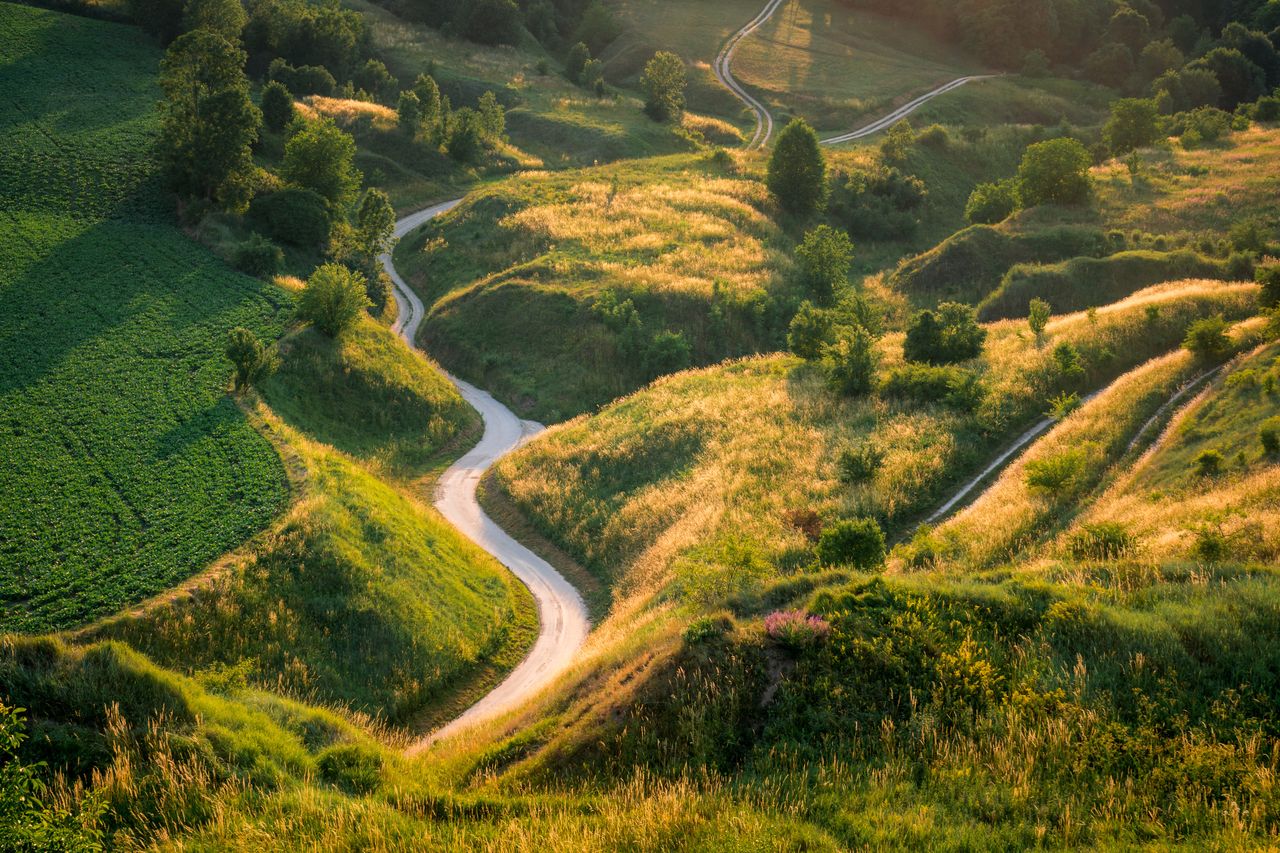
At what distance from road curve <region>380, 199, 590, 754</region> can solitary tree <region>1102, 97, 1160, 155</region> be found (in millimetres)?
72531

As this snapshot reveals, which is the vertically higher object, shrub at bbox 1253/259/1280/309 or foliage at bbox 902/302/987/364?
shrub at bbox 1253/259/1280/309

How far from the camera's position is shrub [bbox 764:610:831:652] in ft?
53.1

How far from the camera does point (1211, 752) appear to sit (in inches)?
479

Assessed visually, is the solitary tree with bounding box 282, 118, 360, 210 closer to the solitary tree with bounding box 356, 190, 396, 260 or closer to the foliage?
the solitary tree with bounding box 356, 190, 396, 260

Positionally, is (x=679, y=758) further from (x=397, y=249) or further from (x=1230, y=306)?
(x=397, y=249)

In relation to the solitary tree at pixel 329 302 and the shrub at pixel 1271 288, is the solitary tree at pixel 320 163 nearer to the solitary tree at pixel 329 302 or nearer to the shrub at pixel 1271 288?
the solitary tree at pixel 329 302

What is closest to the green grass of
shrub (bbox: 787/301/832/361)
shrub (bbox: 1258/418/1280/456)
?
shrub (bbox: 787/301/832/361)

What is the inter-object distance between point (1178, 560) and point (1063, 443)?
12732 mm

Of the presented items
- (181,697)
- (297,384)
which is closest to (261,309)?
(297,384)

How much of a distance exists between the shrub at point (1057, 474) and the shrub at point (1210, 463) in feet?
12.5

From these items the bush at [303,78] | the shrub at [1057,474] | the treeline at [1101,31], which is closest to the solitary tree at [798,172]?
the bush at [303,78]

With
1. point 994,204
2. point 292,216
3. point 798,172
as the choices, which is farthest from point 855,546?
point 798,172

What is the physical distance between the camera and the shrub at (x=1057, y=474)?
26.8 meters

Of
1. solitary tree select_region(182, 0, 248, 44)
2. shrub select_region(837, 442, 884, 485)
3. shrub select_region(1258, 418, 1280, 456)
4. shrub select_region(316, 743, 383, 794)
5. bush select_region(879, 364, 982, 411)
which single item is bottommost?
shrub select_region(316, 743, 383, 794)
